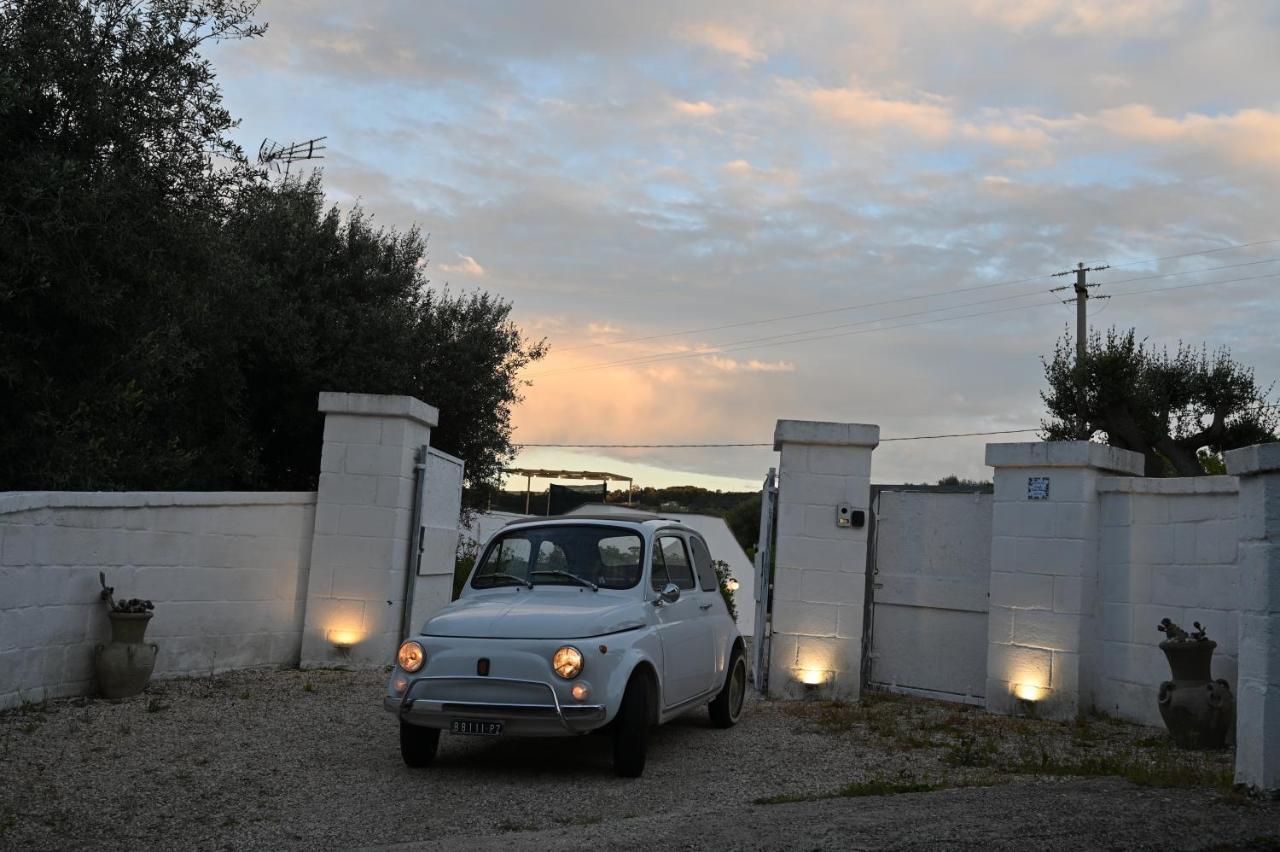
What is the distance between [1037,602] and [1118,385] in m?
14.7

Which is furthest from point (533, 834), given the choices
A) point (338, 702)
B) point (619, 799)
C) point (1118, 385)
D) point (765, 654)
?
point (1118, 385)

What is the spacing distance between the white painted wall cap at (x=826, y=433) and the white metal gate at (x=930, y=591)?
2.70 ft

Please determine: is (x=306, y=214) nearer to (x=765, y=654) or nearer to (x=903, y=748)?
(x=765, y=654)

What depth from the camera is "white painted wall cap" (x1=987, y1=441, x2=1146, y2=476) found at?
10.2m

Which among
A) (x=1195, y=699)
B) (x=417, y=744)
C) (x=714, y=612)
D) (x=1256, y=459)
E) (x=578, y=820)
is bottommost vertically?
(x=578, y=820)

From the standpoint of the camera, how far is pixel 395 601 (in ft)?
38.6

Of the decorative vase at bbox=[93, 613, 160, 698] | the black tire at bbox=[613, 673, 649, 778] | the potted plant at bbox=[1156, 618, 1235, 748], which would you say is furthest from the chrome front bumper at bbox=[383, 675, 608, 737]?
the potted plant at bbox=[1156, 618, 1235, 748]

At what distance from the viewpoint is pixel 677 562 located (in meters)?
8.68

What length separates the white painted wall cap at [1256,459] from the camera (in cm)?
620

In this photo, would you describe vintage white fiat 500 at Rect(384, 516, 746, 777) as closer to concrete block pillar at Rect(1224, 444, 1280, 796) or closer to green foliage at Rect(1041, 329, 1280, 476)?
concrete block pillar at Rect(1224, 444, 1280, 796)

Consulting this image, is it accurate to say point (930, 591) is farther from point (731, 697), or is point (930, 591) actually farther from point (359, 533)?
point (359, 533)

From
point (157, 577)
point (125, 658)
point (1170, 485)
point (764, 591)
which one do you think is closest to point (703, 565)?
point (764, 591)

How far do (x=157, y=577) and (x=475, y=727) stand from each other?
4.65 meters

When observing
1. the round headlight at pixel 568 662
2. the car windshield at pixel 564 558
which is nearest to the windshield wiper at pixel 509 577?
the car windshield at pixel 564 558
